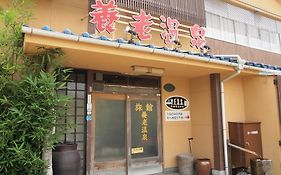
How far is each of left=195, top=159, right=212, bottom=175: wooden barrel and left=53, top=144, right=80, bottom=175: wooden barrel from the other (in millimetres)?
3942

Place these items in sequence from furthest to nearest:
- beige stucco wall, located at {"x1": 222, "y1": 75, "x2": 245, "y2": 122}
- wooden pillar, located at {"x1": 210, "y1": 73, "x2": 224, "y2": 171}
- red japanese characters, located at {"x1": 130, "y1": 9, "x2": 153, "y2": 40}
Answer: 1. beige stucco wall, located at {"x1": 222, "y1": 75, "x2": 245, "y2": 122}
2. wooden pillar, located at {"x1": 210, "y1": 73, "x2": 224, "y2": 171}
3. red japanese characters, located at {"x1": 130, "y1": 9, "x2": 153, "y2": 40}

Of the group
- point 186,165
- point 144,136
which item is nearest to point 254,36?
point 186,165

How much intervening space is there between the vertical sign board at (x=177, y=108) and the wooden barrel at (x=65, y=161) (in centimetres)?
377

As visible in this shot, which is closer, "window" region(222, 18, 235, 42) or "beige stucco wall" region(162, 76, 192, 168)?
"beige stucco wall" region(162, 76, 192, 168)

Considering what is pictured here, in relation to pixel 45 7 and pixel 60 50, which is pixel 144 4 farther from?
pixel 60 50

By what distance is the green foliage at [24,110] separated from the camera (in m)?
4.63

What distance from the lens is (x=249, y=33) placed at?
11.9m

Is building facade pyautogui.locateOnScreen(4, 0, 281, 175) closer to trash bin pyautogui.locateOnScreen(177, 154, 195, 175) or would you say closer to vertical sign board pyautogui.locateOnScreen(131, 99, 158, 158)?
vertical sign board pyautogui.locateOnScreen(131, 99, 158, 158)

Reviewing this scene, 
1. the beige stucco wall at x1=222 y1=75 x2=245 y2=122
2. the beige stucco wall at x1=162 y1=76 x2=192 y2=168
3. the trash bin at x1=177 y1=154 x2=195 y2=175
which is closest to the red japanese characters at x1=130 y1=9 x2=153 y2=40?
the beige stucco wall at x1=162 y1=76 x2=192 y2=168

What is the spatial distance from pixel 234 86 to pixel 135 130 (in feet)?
13.4

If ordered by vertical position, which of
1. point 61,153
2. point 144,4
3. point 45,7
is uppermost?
point 144,4

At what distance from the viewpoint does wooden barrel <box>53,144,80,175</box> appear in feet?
18.3

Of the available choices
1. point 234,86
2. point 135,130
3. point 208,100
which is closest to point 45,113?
point 135,130

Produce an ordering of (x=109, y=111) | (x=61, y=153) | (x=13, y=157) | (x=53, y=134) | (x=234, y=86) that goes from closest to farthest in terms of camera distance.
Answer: (x=13, y=157)
(x=53, y=134)
(x=61, y=153)
(x=109, y=111)
(x=234, y=86)
